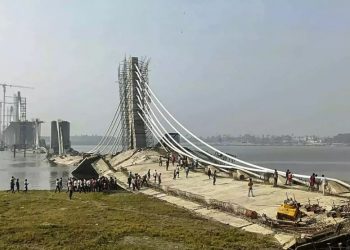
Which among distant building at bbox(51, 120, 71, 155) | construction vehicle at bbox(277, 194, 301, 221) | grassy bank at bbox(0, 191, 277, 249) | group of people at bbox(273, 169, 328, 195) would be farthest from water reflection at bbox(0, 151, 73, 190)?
distant building at bbox(51, 120, 71, 155)

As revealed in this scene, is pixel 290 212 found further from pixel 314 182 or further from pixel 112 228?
pixel 314 182

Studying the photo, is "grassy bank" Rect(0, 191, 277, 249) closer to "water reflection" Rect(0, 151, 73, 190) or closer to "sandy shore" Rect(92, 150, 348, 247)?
"sandy shore" Rect(92, 150, 348, 247)

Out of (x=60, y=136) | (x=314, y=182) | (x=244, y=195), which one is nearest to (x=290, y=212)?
(x=244, y=195)

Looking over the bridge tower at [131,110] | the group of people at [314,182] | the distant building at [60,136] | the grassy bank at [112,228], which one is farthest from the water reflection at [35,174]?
the distant building at [60,136]

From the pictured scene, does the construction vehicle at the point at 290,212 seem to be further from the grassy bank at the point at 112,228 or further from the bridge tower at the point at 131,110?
the bridge tower at the point at 131,110

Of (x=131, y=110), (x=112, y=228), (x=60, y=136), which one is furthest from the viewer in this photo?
(x=60, y=136)

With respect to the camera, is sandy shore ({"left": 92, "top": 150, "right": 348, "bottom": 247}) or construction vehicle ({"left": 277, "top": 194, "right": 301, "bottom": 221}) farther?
construction vehicle ({"left": 277, "top": 194, "right": 301, "bottom": 221})
